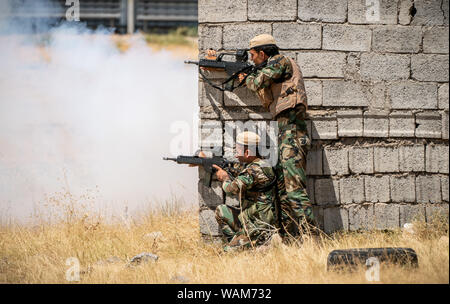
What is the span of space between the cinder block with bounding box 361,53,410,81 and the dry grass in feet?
5.59

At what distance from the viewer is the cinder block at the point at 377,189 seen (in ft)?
20.1

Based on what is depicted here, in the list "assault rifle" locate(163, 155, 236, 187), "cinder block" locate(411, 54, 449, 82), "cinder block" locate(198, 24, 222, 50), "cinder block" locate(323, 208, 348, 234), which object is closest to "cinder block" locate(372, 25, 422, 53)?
"cinder block" locate(411, 54, 449, 82)

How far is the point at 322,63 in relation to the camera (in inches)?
239

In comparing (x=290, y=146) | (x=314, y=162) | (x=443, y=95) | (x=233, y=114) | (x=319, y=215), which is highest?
(x=443, y=95)

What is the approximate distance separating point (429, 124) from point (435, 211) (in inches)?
38.6

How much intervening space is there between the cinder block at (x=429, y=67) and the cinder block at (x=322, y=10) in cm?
96

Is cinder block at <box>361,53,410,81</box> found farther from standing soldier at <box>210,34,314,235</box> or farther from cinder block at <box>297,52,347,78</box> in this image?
standing soldier at <box>210,34,314,235</box>

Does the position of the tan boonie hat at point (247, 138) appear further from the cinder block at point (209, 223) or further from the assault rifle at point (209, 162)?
the cinder block at point (209, 223)

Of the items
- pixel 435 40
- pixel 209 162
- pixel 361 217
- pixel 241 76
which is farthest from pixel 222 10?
pixel 361 217

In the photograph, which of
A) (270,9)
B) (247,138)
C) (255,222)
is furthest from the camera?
(270,9)

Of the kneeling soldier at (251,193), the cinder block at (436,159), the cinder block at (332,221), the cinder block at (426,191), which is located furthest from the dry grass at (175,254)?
the cinder block at (436,159)

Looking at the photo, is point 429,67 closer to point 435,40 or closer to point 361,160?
point 435,40

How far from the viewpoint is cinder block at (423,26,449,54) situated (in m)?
6.11
